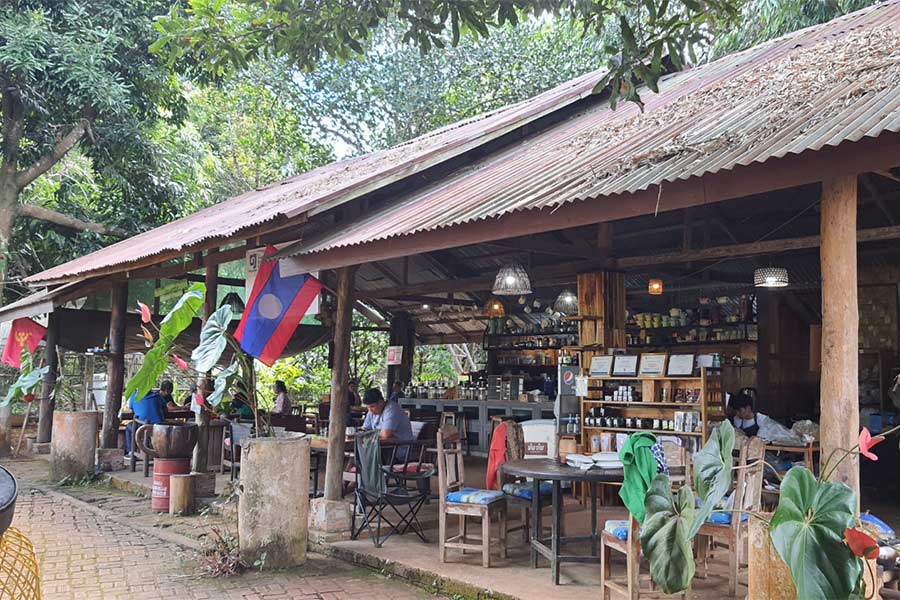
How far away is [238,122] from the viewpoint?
21281 millimetres

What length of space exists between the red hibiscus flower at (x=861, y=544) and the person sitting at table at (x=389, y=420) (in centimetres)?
502

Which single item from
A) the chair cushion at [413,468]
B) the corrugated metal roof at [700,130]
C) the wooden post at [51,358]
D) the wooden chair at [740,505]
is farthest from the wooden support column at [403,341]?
the wooden chair at [740,505]

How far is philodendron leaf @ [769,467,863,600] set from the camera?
2410mm

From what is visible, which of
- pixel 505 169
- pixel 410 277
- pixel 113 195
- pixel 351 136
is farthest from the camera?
pixel 351 136

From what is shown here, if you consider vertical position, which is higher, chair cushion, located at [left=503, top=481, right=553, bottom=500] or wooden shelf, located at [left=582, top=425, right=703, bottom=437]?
wooden shelf, located at [left=582, top=425, right=703, bottom=437]

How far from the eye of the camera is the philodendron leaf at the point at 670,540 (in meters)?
2.84

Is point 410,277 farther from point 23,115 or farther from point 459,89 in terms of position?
point 459,89

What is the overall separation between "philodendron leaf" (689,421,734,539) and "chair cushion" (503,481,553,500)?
2.69 metres

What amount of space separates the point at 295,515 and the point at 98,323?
8.21m

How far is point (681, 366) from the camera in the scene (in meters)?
7.34

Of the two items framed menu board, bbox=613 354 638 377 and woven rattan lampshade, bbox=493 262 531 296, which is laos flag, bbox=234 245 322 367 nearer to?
woven rattan lampshade, bbox=493 262 531 296

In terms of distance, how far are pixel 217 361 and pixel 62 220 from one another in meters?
10.3

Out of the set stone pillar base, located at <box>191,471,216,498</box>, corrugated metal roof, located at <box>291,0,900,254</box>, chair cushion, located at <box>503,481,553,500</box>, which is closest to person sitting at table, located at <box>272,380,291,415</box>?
stone pillar base, located at <box>191,471,216,498</box>

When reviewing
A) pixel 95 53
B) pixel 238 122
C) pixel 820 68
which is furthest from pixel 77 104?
pixel 820 68
